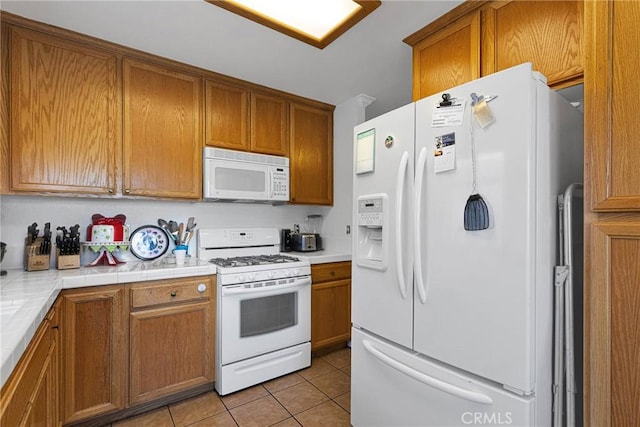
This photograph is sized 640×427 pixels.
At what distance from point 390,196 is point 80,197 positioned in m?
2.10

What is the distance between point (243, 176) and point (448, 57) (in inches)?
66.5

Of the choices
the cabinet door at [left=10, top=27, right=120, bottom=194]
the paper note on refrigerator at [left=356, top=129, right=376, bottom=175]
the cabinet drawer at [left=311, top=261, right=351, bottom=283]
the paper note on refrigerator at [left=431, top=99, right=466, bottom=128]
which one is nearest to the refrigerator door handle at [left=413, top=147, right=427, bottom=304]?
the paper note on refrigerator at [left=431, top=99, right=466, bottom=128]

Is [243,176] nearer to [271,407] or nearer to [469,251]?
[271,407]

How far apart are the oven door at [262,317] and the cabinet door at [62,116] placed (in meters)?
1.12

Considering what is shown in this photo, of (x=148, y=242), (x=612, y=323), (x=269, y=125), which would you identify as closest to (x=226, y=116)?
(x=269, y=125)

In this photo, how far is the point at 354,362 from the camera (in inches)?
65.7

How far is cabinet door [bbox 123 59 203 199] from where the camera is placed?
2.14m

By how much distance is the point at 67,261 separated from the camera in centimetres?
196

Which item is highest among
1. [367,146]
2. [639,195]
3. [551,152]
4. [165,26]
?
[165,26]

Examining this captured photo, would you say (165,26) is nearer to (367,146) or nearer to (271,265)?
(367,146)

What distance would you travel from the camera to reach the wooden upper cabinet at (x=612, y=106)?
941 millimetres

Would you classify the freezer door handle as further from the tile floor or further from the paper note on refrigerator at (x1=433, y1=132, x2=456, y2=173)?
the paper note on refrigerator at (x1=433, y1=132, x2=456, y2=173)

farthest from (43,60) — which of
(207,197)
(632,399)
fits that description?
(632,399)

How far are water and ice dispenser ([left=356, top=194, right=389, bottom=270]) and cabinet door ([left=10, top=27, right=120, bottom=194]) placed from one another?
66.1 inches
